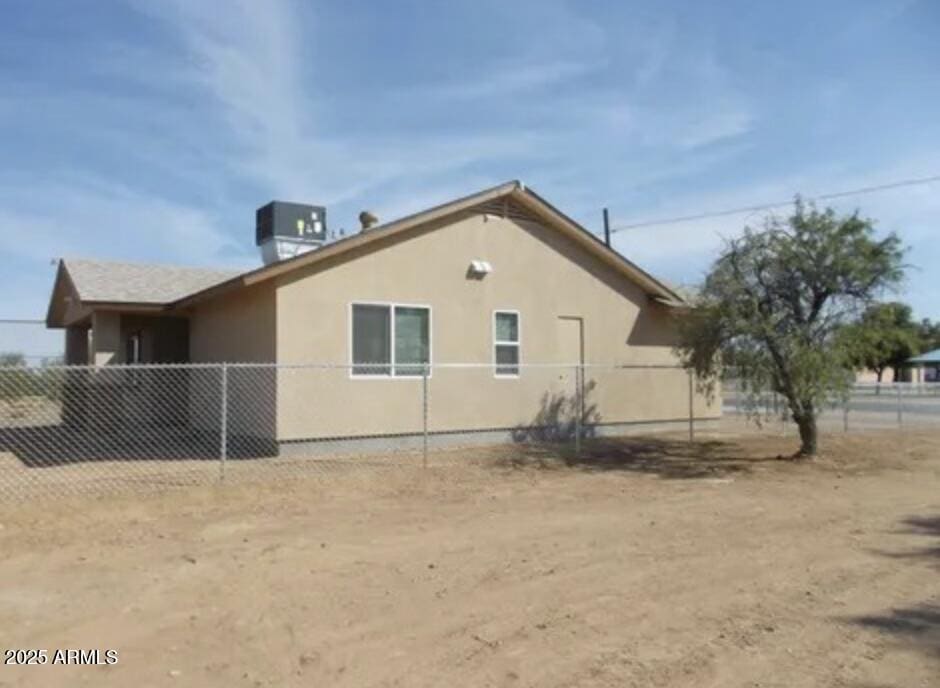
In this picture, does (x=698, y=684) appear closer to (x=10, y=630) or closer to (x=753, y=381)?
(x=10, y=630)

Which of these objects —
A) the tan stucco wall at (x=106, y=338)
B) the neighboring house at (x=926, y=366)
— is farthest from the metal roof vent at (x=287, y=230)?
the neighboring house at (x=926, y=366)

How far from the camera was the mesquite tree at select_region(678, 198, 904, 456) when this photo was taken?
42.3 feet

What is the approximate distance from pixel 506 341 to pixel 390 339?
2.54 meters

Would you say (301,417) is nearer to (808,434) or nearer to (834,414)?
(808,434)

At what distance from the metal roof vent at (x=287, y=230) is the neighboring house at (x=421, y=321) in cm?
29

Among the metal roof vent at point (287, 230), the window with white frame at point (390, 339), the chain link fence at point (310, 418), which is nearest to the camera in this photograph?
the chain link fence at point (310, 418)

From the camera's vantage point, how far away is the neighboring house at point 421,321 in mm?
13297

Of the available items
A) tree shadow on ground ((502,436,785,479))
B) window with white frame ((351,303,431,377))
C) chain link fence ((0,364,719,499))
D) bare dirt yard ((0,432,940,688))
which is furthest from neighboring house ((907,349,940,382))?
bare dirt yard ((0,432,940,688))

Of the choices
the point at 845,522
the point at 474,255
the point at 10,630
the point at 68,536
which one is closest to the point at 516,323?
the point at 474,255

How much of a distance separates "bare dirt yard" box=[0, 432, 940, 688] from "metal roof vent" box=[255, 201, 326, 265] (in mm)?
7731

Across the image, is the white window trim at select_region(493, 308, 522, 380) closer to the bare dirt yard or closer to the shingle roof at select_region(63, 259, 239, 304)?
the bare dirt yard

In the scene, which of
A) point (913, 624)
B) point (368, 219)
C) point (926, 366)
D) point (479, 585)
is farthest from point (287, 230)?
point (926, 366)

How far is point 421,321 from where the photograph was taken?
47.5ft

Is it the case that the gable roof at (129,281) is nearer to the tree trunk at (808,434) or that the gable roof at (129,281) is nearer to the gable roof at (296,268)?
the gable roof at (296,268)
